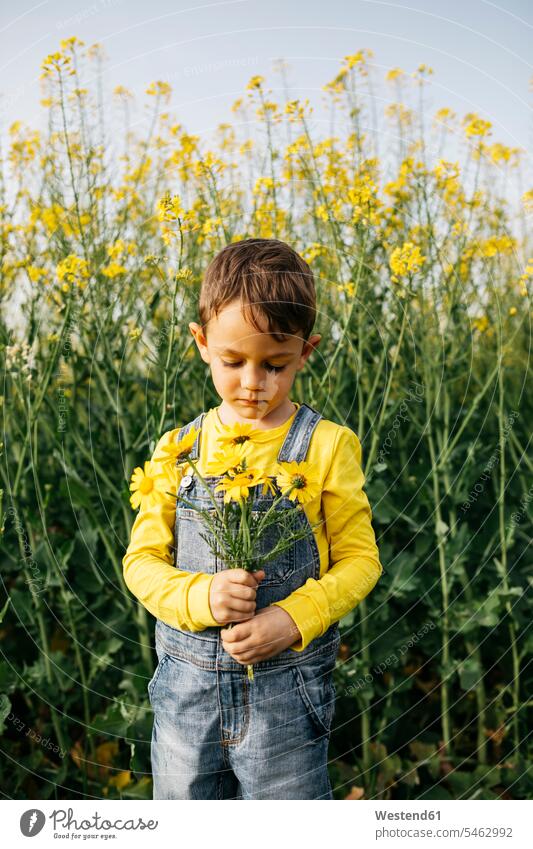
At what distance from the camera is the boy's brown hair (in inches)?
52.4

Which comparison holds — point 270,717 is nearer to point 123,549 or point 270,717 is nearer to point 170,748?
point 170,748

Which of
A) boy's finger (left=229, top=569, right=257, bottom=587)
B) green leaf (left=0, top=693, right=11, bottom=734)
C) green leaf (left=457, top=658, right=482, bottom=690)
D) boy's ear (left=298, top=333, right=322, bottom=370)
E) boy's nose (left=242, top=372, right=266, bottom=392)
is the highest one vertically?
boy's ear (left=298, top=333, right=322, bottom=370)

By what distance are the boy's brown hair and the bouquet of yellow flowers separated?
0.75 ft

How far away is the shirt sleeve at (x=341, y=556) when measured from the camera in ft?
4.46

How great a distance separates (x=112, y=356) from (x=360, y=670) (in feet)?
3.94

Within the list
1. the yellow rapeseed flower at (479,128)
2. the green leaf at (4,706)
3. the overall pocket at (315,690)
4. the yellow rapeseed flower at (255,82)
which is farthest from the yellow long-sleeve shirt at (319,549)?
the yellow rapeseed flower at (479,128)

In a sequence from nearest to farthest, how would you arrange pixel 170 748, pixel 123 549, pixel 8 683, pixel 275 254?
pixel 275 254 → pixel 170 748 → pixel 8 683 → pixel 123 549

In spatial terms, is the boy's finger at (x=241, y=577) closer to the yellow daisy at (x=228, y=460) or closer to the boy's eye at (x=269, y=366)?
the yellow daisy at (x=228, y=460)

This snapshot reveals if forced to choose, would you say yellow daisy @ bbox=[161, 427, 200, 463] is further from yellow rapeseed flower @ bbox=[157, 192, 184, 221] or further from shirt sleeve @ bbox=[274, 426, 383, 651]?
yellow rapeseed flower @ bbox=[157, 192, 184, 221]

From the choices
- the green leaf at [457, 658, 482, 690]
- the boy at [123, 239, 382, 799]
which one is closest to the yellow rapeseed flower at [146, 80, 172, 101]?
the boy at [123, 239, 382, 799]

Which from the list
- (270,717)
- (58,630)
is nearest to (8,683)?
(58,630)

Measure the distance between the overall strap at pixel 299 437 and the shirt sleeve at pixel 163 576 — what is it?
234mm

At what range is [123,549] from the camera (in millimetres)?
2209

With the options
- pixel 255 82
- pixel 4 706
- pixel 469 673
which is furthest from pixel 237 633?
pixel 255 82
